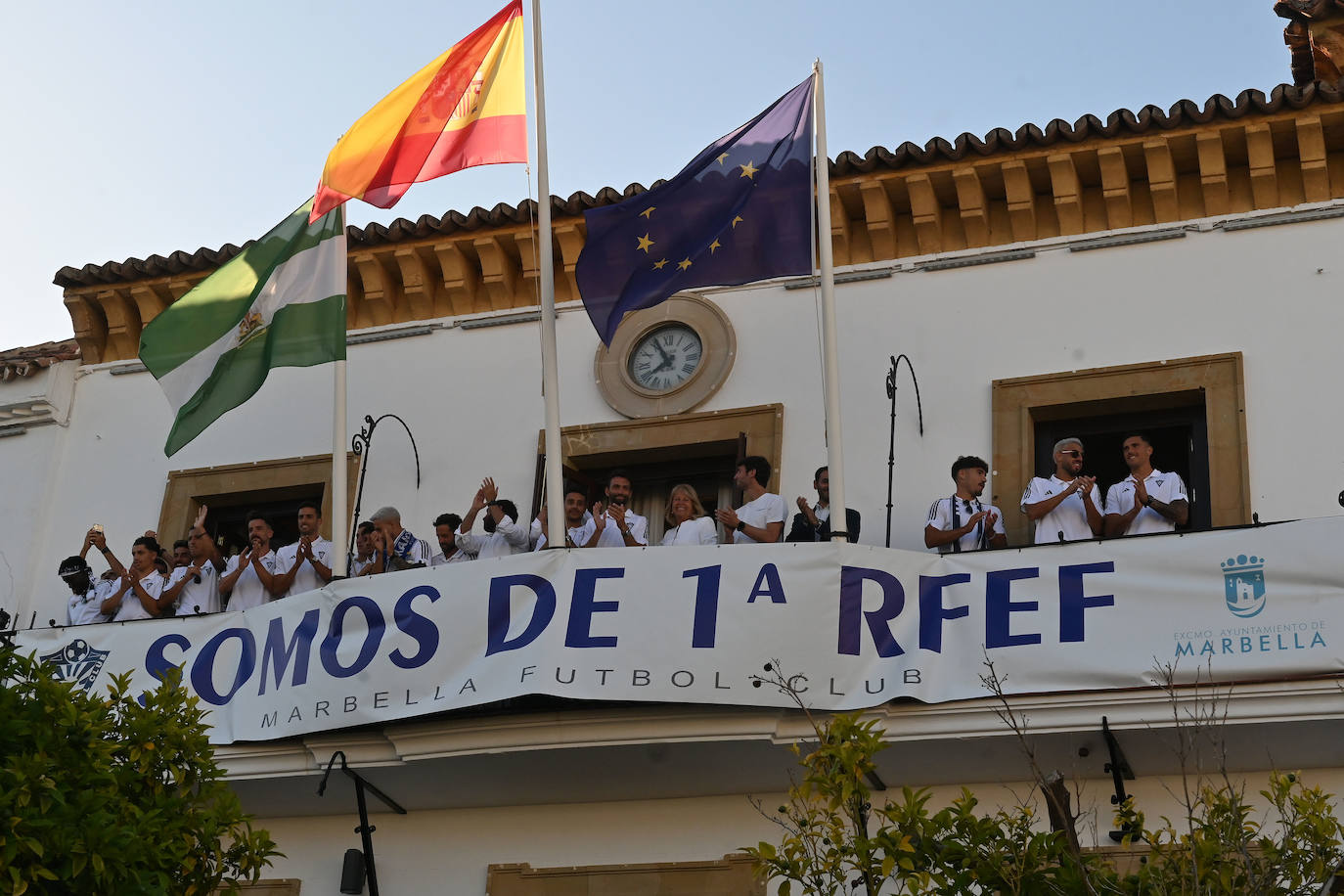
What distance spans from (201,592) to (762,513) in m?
4.26

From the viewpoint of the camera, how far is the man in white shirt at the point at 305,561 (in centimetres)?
1367

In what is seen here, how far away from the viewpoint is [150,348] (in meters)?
13.8

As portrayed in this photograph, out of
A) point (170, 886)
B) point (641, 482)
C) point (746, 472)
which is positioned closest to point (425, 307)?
point (641, 482)

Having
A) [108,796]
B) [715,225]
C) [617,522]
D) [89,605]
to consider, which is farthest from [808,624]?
[89,605]

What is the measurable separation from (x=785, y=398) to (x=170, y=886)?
6.07 m

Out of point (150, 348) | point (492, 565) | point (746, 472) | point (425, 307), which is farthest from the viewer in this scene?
point (425, 307)

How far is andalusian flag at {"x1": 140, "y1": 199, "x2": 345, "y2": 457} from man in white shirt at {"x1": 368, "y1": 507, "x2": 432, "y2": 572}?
120 centimetres

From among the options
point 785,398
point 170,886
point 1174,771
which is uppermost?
point 785,398

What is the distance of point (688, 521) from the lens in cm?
1270

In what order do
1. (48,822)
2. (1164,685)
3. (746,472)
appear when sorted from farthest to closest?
1. (746,472)
2. (1164,685)
3. (48,822)

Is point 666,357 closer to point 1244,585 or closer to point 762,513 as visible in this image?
point 762,513

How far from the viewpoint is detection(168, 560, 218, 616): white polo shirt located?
13.9 meters

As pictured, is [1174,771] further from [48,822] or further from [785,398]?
[48,822]

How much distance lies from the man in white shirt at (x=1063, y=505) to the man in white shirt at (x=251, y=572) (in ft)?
17.6
